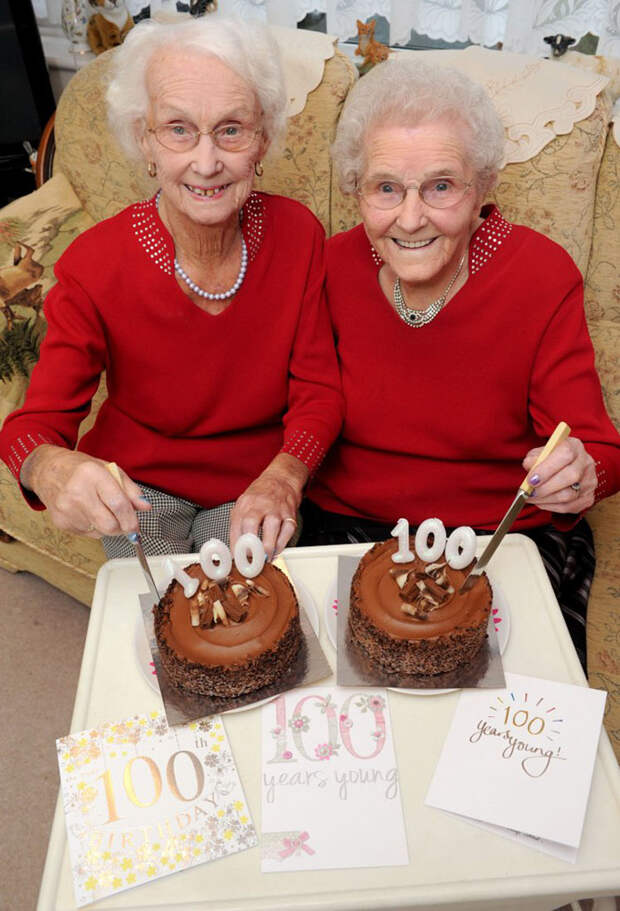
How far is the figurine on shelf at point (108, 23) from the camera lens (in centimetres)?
243

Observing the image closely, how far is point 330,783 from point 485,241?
0.96m

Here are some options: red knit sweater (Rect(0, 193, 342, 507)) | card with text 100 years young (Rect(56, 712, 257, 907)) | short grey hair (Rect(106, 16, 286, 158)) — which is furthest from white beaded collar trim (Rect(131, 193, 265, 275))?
card with text 100 years young (Rect(56, 712, 257, 907))

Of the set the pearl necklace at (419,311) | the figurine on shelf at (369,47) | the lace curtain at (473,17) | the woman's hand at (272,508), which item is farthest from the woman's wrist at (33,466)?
the figurine on shelf at (369,47)

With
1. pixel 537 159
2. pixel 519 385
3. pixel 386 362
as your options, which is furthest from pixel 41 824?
pixel 537 159

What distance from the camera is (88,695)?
41.1 inches

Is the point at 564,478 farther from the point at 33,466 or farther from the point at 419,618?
the point at 33,466

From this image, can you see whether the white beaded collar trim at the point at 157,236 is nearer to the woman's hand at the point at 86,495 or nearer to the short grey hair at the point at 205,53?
the short grey hair at the point at 205,53

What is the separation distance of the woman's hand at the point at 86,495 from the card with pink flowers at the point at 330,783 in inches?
13.1

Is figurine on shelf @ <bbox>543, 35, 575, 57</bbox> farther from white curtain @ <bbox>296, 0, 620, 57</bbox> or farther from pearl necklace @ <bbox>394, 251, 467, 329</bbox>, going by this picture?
pearl necklace @ <bbox>394, 251, 467, 329</bbox>

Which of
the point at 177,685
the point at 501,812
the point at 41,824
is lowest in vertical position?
the point at 41,824

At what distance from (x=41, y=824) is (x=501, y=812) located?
1223mm

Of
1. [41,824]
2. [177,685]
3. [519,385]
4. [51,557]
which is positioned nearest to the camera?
[177,685]

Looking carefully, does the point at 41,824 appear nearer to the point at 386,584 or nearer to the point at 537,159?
the point at 386,584

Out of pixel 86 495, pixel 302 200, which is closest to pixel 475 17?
pixel 302 200
